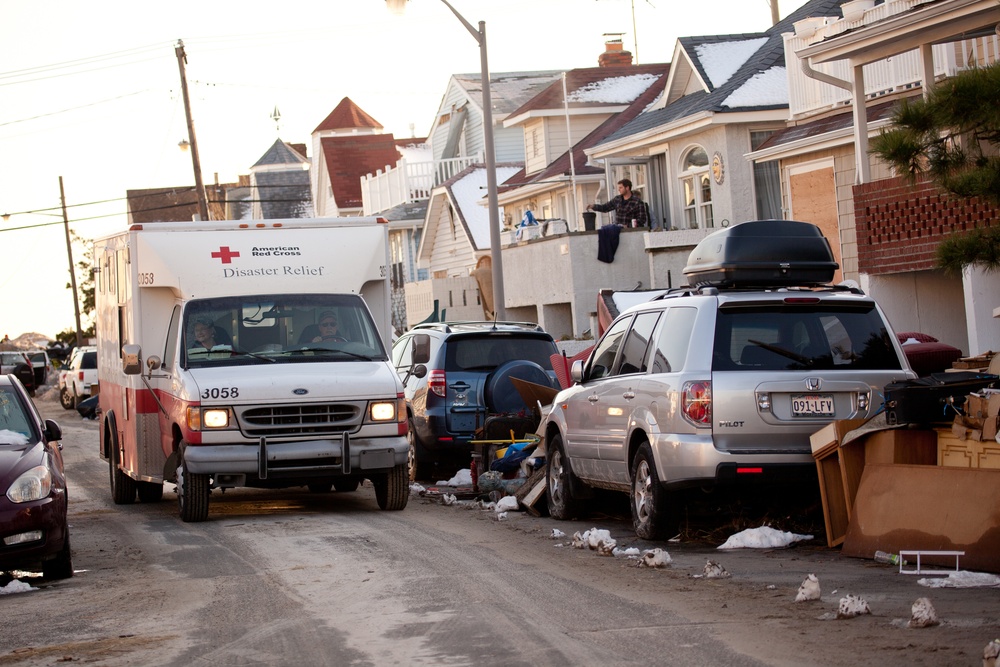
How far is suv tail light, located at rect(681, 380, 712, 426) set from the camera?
33.4 ft

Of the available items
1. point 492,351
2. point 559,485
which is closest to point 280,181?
point 492,351

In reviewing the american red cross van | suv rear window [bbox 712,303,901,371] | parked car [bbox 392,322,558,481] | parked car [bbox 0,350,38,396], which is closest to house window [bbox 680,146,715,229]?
parked car [bbox 392,322,558,481]

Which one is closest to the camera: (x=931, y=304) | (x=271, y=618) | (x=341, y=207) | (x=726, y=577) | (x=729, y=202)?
(x=271, y=618)

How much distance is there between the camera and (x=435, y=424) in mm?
16734

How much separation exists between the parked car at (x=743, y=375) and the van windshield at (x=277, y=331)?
12.2 feet

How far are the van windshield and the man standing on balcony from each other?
1636 cm

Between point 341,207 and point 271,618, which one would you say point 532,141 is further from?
point 271,618

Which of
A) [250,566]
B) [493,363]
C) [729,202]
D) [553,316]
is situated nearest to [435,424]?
[493,363]

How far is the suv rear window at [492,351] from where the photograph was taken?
16.9 m

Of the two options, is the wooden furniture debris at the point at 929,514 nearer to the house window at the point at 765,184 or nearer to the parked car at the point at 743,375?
the parked car at the point at 743,375

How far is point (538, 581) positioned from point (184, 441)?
5162mm

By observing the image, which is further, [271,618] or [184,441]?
[184,441]

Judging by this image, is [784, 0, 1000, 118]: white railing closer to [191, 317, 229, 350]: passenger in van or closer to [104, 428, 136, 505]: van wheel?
[191, 317, 229, 350]: passenger in van

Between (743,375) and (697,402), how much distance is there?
38 centimetres
